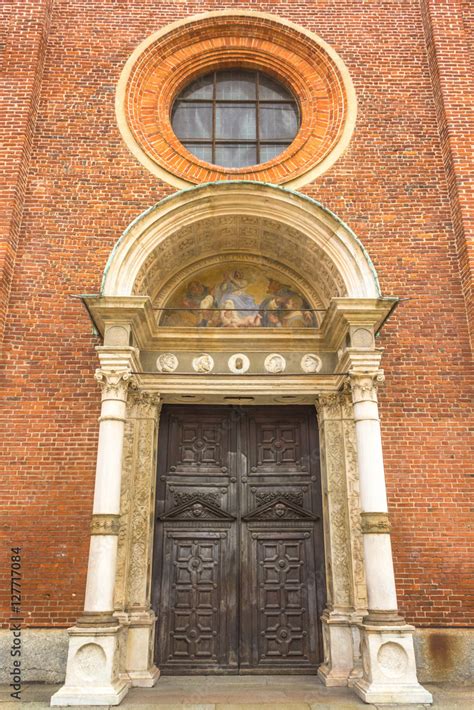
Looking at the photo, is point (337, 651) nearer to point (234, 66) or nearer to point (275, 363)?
point (275, 363)

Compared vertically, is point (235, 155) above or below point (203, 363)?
above

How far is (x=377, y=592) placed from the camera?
20.5 ft

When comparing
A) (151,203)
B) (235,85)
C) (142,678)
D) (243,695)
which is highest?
(235,85)

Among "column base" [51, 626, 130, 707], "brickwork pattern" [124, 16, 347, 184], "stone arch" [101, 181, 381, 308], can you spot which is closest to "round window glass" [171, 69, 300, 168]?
"brickwork pattern" [124, 16, 347, 184]

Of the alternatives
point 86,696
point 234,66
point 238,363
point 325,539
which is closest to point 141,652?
point 86,696

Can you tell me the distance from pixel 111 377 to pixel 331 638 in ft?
12.8

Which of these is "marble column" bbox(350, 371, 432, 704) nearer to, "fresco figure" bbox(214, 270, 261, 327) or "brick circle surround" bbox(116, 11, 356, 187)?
"fresco figure" bbox(214, 270, 261, 327)

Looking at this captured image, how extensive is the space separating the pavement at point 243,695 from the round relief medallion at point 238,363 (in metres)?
3.71

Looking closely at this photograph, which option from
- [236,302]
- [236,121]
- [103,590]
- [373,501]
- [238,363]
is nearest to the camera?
[103,590]

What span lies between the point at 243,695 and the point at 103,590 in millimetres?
1825

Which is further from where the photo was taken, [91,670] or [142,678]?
[142,678]

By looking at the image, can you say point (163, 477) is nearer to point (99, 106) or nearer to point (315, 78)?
point (99, 106)

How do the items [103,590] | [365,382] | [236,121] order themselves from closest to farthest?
[103,590] < [365,382] < [236,121]

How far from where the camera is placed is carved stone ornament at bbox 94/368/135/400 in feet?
22.6
